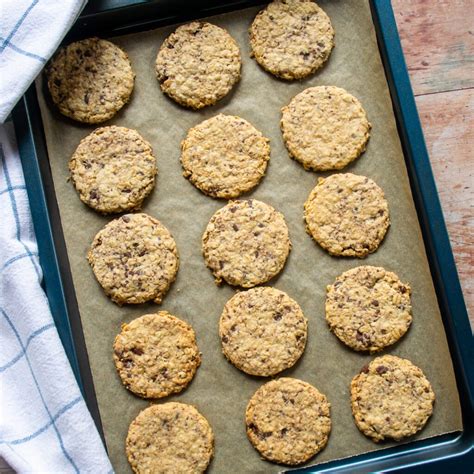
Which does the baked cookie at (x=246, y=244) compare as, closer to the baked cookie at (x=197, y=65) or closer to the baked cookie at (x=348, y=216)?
the baked cookie at (x=348, y=216)

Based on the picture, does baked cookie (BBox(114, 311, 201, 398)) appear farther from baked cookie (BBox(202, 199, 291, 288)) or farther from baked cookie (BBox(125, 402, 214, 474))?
baked cookie (BBox(202, 199, 291, 288))

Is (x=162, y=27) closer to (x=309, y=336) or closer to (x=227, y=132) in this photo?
(x=227, y=132)

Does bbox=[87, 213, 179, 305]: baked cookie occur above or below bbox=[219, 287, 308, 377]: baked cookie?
above

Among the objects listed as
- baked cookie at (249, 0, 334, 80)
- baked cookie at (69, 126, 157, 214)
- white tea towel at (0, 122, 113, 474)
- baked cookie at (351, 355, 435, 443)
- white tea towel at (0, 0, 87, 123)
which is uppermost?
white tea towel at (0, 0, 87, 123)

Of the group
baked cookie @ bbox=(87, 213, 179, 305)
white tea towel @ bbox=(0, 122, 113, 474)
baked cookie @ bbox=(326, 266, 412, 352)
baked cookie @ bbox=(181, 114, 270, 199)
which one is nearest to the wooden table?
baked cookie @ bbox=(326, 266, 412, 352)

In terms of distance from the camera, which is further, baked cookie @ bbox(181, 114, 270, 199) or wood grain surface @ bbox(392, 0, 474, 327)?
wood grain surface @ bbox(392, 0, 474, 327)

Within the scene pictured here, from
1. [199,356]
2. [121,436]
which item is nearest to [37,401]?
[121,436]

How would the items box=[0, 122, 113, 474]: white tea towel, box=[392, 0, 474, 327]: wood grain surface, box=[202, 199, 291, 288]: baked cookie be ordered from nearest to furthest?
box=[0, 122, 113, 474]: white tea towel < box=[202, 199, 291, 288]: baked cookie < box=[392, 0, 474, 327]: wood grain surface
